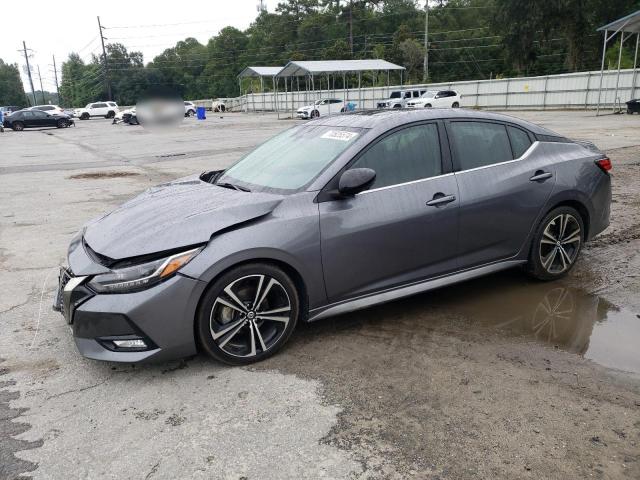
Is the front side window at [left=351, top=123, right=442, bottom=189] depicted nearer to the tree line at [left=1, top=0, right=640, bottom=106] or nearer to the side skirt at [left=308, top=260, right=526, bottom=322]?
the side skirt at [left=308, top=260, right=526, bottom=322]

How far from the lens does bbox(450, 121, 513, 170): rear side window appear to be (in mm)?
4223

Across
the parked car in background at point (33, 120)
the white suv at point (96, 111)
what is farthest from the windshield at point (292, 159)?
the white suv at point (96, 111)

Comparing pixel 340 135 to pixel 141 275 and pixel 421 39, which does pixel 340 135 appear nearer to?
pixel 141 275

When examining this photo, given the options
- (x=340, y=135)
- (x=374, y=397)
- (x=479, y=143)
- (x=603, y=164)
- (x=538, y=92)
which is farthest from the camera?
(x=538, y=92)

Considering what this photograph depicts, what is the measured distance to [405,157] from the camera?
3.99 meters

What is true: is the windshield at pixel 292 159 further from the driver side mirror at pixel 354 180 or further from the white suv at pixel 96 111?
the white suv at pixel 96 111

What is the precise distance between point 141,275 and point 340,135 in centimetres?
182

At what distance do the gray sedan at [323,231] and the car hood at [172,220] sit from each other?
0.5 inches

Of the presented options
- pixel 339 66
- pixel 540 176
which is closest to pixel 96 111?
pixel 339 66

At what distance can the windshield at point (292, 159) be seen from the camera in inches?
152

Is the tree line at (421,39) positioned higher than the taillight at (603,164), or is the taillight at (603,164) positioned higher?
the tree line at (421,39)

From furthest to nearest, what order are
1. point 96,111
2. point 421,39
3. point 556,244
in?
point 421,39, point 96,111, point 556,244

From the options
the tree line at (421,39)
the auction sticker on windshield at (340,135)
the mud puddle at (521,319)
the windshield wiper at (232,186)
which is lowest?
the mud puddle at (521,319)

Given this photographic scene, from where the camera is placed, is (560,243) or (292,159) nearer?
(292,159)
